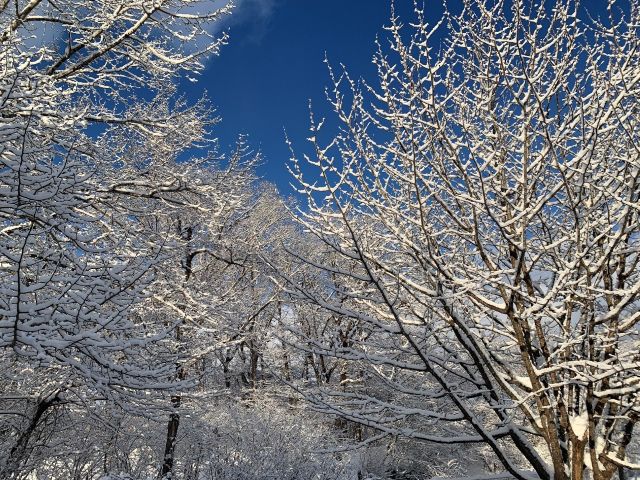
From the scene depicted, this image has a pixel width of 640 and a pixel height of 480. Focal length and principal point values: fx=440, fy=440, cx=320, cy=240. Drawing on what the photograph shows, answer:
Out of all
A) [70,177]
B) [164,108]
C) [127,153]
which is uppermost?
[164,108]

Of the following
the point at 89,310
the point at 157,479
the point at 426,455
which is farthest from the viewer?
the point at 426,455

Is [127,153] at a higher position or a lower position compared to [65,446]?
higher

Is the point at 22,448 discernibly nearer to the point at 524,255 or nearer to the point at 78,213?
the point at 78,213

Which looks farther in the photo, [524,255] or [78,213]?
[78,213]

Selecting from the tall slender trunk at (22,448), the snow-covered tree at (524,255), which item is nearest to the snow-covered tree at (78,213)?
the tall slender trunk at (22,448)

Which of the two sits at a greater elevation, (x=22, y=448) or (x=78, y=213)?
(x=78, y=213)

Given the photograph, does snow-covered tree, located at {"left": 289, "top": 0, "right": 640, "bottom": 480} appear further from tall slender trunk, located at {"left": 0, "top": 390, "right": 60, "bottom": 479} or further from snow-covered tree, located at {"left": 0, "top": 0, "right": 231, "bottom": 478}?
tall slender trunk, located at {"left": 0, "top": 390, "right": 60, "bottom": 479}

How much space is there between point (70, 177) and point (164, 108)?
13.4 ft

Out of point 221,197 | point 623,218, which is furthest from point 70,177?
point 623,218

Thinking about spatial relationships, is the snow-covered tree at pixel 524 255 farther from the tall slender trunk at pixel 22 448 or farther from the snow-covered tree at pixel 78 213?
the tall slender trunk at pixel 22 448

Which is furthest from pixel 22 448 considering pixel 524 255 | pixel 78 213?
pixel 524 255

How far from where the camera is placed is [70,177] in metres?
3.62

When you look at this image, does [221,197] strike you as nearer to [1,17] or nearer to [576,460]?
[1,17]

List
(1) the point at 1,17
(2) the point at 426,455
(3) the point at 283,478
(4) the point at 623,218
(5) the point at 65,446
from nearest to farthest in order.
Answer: (4) the point at 623,218, (1) the point at 1,17, (3) the point at 283,478, (5) the point at 65,446, (2) the point at 426,455
